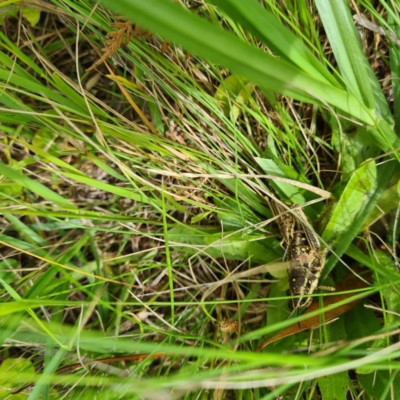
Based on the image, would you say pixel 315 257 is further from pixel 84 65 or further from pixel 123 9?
pixel 84 65

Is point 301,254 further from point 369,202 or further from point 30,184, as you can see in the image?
point 30,184

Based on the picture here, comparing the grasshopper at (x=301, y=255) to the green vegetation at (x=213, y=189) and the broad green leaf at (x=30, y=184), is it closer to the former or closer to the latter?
the green vegetation at (x=213, y=189)

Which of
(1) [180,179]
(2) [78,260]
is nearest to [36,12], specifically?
(1) [180,179]

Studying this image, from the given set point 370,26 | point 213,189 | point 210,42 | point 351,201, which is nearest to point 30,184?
point 213,189

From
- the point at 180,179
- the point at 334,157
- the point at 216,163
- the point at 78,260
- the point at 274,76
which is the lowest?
the point at 78,260

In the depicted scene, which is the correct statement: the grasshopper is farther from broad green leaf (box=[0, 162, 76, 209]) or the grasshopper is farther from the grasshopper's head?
broad green leaf (box=[0, 162, 76, 209])

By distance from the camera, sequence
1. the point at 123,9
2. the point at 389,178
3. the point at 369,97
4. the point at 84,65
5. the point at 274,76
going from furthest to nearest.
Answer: the point at 84,65 < the point at 389,178 < the point at 369,97 < the point at 274,76 < the point at 123,9

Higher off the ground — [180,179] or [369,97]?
[369,97]

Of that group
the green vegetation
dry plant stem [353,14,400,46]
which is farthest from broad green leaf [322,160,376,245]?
dry plant stem [353,14,400,46]
